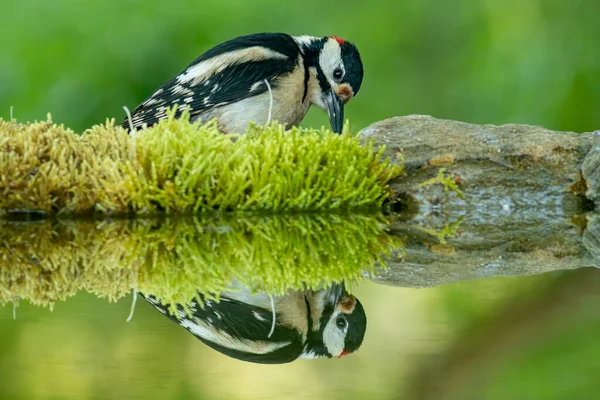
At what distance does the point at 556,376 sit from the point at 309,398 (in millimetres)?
591

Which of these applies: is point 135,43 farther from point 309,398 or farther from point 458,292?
point 309,398

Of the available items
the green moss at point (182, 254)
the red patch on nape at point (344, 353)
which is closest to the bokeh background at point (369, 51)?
the green moss at point (182, 254)

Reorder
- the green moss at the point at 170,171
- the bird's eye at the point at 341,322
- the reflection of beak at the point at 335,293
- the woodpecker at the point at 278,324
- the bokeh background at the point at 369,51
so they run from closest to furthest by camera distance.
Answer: the woodpecker at the point at 278,324 < the bird's eye at the point at 341,322 < the reflection of beak at the point at 335,293 < the green moss at the point at 170,171 < the bokeh background at the point at 369,51

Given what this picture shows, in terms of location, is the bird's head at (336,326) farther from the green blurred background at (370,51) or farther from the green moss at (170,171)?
the green blurred background at (370,51)

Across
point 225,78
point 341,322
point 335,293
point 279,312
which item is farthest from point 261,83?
point 341,322

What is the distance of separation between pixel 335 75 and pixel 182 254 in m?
3.18

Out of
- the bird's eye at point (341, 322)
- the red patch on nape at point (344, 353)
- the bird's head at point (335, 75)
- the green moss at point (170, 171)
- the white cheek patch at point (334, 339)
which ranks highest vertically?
the bird's head at point (335, 75)

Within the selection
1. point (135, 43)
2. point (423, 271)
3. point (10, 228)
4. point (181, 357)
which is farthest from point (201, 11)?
point (181, 357)

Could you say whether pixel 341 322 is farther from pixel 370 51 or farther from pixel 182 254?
pixel 370 51

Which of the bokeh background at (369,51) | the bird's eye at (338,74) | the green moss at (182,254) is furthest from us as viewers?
the bokeh background at (369,51)

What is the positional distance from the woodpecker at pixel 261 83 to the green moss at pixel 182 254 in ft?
5.19

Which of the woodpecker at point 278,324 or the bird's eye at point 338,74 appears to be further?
the bird's eye at point 338,74

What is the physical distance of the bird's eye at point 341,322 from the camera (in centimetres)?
284

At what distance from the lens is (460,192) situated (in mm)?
5891
